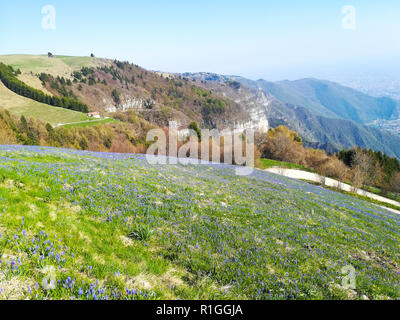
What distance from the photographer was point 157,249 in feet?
22.8

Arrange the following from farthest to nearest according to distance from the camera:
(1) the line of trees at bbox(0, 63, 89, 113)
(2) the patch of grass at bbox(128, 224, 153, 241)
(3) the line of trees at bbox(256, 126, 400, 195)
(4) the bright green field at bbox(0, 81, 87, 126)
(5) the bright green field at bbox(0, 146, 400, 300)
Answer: (1) the line of trees at bbox(0, 63, 89, 113)
(4) the bright green field at bbox(0, 81, 87, 126)
(3) the line of trees at bbox(256, 126, 400, 195)
(2) the patch of grass at bbox(128, 224, 153, 241)
(5) the bright green field at bbox(0, 146, 400, 300)

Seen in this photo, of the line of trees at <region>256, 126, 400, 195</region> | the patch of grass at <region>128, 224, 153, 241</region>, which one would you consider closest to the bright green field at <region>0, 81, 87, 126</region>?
the line of trees at <region>256, 126, 400, 195</region>

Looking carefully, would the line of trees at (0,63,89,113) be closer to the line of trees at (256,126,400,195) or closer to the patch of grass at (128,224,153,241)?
the line of trees at (256,126,400,195)

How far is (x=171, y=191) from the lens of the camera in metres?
13.0

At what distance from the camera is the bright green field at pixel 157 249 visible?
4.84 meters

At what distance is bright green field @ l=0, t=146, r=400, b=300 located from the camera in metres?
4.84

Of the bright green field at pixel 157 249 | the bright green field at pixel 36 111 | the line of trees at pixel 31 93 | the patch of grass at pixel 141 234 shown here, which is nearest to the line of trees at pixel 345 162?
the bright green field at pixel 157 249

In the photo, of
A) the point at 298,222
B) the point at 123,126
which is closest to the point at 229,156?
the point at 298,222

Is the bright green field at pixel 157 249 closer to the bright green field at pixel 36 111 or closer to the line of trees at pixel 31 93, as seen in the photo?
the bright green field at pixel 36 111

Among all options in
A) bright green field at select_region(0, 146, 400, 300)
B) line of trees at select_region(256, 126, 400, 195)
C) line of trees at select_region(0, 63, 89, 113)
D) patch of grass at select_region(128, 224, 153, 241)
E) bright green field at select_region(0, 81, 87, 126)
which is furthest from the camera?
line of trees at select_region(0, 63, 89, 113)

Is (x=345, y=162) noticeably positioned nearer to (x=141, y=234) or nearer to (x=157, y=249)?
(x=157, y=249)

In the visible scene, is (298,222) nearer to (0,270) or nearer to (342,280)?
(342,280)

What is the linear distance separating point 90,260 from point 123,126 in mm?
154305

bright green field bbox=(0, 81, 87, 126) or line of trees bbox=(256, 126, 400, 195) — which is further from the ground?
bright green field bbox=(0, 81, 87, 126)
